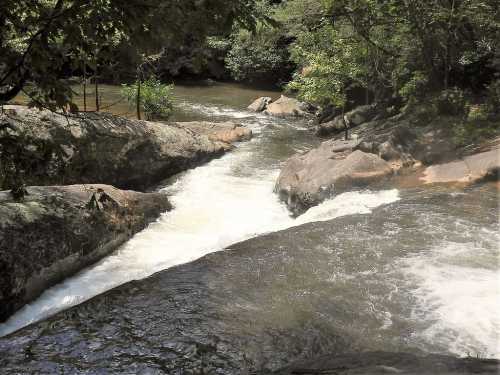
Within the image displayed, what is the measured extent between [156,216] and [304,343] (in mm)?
6232

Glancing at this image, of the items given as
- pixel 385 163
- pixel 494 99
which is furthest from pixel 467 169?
pixel 494 99

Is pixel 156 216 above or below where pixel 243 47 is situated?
below

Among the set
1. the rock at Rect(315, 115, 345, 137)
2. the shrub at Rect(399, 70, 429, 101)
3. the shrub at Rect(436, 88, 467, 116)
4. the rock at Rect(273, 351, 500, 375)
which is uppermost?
the shrub at Rect(399, 70, 429, 101)

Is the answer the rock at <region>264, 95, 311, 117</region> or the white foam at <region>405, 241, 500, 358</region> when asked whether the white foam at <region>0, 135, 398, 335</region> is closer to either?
the white foam at <region>405, 241, 500, 358</region>

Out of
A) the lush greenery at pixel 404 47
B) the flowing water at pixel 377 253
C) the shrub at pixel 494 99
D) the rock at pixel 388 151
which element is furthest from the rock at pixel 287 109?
the rock at pixel 388 151

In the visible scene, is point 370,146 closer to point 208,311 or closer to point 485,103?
point 485,103

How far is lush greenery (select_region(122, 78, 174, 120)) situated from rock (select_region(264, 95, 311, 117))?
6452mm

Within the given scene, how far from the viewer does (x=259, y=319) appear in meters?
5.88

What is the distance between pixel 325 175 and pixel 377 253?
4.73 meters

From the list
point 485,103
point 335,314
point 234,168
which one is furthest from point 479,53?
point 335,314

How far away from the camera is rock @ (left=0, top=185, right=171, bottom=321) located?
7.06 m

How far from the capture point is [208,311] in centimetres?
605

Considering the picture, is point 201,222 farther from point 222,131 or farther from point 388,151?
point 222,131

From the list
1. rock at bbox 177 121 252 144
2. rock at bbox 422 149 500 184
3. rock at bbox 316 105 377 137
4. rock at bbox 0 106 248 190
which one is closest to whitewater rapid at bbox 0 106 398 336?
rock at bbox 0 106 248 190
